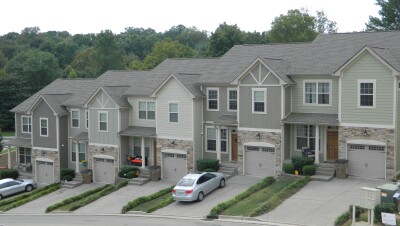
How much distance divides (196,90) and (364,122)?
39.6 ft

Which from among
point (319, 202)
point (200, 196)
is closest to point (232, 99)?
point (200, 196)

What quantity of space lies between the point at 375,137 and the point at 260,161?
25.1 feet

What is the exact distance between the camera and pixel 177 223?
26516 millimetres

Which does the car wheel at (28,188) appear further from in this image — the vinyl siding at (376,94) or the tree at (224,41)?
the tree at (224,41)

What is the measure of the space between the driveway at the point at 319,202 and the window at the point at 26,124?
27.7 m

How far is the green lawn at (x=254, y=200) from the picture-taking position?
87.7 ft

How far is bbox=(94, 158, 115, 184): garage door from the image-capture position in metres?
40.2

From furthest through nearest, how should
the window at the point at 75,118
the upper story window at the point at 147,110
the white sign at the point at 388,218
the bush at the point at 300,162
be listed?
the window at the point at 75,118, the upper story window at the point at 147,110, the bush at the point at 300,162, the white sign at the point at 388,218

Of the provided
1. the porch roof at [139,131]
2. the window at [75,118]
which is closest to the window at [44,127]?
the window at [75,118]

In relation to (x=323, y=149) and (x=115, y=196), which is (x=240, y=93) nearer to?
(x=323, y=149)

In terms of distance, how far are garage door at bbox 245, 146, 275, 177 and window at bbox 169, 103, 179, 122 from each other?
5779 millimetres

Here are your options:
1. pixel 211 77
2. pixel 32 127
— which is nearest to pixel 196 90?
pixel 211 77

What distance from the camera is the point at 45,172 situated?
44062 millimetres

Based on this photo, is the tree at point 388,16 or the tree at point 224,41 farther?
the tree at point 224,41
